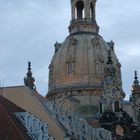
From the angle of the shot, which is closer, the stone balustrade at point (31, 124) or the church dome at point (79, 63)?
the stone balustrade at point (31, 124)

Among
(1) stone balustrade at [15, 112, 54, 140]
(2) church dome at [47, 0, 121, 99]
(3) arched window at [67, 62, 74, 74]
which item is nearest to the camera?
(1) stone balustrade at [15, 112, 54, 140]

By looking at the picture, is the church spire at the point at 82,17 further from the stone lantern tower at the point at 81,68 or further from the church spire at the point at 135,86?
the church spire at the point at 135,86

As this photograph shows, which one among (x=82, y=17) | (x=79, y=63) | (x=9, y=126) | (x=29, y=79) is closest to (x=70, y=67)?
(x=79, y=63)

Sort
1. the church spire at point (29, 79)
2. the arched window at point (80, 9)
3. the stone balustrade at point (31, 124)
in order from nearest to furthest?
the stone balustrade at point (31, 124) → the church spire at point (29, 79) → the arched window at point (80, 9)

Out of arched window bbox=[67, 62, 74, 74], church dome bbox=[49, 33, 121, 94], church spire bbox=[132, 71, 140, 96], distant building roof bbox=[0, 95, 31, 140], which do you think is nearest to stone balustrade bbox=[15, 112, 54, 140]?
distant building roof bbox=[0, 95, 31, 140]

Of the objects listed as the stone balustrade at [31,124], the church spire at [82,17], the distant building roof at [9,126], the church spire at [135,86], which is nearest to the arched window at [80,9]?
the church spire at [82,17]

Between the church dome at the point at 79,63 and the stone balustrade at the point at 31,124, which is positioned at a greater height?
the church dome at the point at 79,63

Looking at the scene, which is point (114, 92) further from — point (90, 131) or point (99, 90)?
point (90, 131)

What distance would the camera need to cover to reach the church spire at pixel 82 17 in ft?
367

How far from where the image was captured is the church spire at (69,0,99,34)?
11200 centimetres

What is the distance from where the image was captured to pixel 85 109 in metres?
100

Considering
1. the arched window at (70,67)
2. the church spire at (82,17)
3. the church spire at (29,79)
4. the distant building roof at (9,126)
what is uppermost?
the church spire at (82,17)

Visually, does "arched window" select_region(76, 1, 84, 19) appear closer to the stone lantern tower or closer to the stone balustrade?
the stone lantern tower

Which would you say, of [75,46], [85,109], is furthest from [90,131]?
[75,46]
